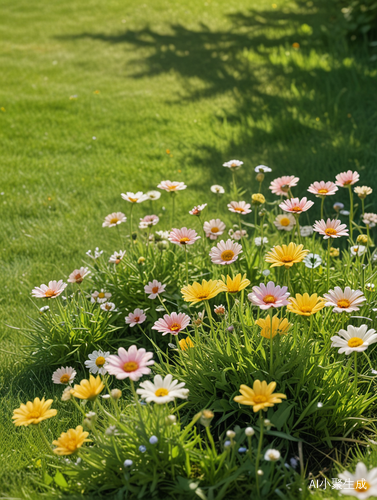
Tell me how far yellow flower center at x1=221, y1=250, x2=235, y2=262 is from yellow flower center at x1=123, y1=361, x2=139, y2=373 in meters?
0.65

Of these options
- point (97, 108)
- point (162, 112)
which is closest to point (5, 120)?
point (97, 108)

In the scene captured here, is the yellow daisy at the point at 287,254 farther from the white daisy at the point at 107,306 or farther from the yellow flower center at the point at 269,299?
the white daisy at the point at 107,306

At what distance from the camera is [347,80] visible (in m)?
5.54

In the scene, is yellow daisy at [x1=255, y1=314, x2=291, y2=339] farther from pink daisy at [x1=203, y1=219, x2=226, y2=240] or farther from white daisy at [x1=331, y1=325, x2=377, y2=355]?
pink daisy at [x1=203, y1=219, x2=226, y2=240]

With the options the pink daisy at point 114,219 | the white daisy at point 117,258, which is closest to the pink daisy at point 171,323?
the white daisy at point 117,258

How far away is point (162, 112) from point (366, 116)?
7.37 feet

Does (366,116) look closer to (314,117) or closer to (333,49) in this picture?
(314,117)

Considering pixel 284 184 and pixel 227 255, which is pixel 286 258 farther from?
pixel 284 184

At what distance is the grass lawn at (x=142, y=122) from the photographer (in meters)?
3.48

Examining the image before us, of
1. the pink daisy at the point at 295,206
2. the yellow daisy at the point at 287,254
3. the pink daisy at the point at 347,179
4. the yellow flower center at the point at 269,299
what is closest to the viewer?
the yellow flower center at the point at 269,299

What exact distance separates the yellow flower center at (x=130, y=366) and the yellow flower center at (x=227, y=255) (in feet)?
2.14

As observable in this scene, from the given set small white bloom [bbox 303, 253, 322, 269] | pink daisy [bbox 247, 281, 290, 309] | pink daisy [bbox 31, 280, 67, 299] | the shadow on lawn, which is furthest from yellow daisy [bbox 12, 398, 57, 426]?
the shadow on lawn

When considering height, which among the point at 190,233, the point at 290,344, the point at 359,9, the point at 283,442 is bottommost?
the point at 283,442

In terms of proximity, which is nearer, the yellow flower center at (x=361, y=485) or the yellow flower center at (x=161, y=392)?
the yellow flower center at (x=361, y=485)
